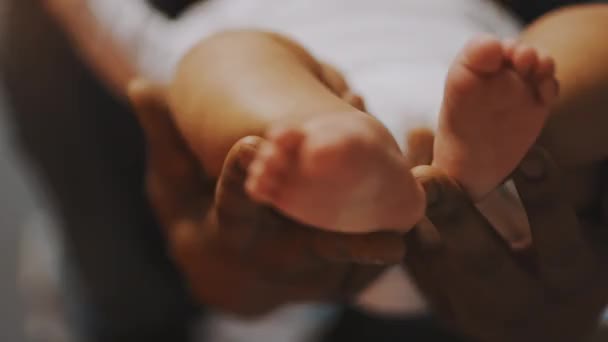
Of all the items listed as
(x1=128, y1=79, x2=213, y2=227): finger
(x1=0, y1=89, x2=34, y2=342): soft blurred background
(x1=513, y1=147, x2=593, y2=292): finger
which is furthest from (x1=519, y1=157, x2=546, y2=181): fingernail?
(x1=0, y1=89, x2=34, y2=342): soft blurred background

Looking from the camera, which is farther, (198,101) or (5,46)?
(5,46)

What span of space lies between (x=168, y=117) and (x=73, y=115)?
21cm

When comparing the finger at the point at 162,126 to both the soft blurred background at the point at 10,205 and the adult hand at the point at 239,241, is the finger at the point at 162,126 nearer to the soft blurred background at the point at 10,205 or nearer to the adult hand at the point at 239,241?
the adult hand at the point at 239,241

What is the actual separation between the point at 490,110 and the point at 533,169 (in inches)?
1.1

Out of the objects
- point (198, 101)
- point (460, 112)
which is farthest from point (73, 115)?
point (460, 112)

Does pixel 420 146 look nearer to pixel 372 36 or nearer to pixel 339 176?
pixel 339 176

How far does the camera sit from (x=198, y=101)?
323 millimetres

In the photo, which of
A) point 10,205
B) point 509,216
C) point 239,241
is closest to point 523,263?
point 509,216

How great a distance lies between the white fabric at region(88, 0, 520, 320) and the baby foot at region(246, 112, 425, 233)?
0.05 meters

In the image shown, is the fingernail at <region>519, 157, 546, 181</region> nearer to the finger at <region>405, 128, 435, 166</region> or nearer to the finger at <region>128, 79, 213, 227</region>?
the finger at <region>405, 128, 435, 166</region>

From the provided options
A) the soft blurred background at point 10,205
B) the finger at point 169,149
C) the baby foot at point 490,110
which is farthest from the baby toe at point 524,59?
the soft blurred background at point 10,205

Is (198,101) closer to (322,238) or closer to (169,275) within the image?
(322,238)

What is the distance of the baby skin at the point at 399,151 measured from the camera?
238 millimetres

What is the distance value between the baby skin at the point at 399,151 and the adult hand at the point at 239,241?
0.02 meters
